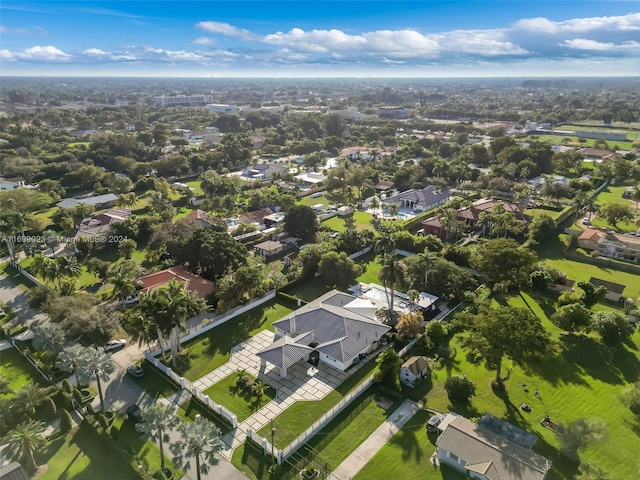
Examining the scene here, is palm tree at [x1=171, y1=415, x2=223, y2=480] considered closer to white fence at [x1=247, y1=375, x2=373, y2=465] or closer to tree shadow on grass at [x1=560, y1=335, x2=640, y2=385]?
white fence at [x1=247, y1=375, x2=373, y2=465]

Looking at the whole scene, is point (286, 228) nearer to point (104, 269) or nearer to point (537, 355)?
point (104, 269)

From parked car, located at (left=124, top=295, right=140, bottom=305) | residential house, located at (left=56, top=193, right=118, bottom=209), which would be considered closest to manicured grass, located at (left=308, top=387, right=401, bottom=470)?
parked car, located at (left=124, top=295, right=140, bottom=305)

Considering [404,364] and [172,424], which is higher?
[172,424]

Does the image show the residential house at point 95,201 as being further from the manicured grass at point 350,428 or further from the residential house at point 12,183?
the manicured grass at point 350,428

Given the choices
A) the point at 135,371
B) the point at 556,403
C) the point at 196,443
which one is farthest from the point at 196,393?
the point at 556,403

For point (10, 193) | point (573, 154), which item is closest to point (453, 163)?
point (573, 154)

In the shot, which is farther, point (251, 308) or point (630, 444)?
point (251, 308)

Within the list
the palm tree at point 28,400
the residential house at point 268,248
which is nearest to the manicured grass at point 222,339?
the palm tree at point 28,400

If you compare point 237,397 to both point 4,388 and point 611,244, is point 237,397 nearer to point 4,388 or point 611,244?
point 4,388
